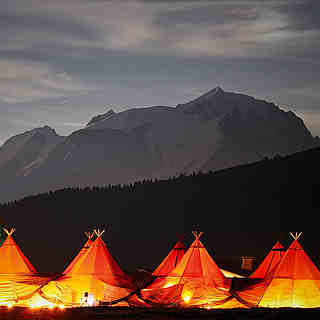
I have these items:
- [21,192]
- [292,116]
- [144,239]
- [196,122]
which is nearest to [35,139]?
[21,192]

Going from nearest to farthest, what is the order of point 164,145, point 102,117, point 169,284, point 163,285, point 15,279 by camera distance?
point 15,279, point 169,284, point 163,285, point 164,145, point 102,117

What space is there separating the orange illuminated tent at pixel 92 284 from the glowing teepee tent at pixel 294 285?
175 inches

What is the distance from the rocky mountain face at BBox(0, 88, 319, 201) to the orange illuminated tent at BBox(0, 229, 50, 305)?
92.0 meters

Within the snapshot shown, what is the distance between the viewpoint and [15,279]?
2527 centimetres

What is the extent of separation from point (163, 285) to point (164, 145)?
101 m

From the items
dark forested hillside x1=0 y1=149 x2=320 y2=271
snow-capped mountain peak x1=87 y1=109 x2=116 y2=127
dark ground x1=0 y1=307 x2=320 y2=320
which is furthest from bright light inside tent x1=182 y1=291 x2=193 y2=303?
snow-capped mountain peak x1=87 y1=109 x2=116 y2=127

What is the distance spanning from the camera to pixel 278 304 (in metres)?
23.2

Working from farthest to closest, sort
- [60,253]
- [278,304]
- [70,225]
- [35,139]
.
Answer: [35,139]
[70,225]
[60,253]
[278,304]

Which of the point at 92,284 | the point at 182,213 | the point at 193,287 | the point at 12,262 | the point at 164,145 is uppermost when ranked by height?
the point at 164,145

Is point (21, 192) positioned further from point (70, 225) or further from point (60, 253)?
point (60, 253)

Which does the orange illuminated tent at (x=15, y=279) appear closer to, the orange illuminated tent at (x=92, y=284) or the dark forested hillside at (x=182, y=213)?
the orange illuminated tent at (x=92, y=284)

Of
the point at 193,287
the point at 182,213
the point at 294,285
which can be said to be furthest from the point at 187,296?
the point at 182,213

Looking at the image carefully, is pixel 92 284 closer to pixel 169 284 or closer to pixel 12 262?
pixel 169 284

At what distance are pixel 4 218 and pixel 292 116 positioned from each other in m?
75.4
